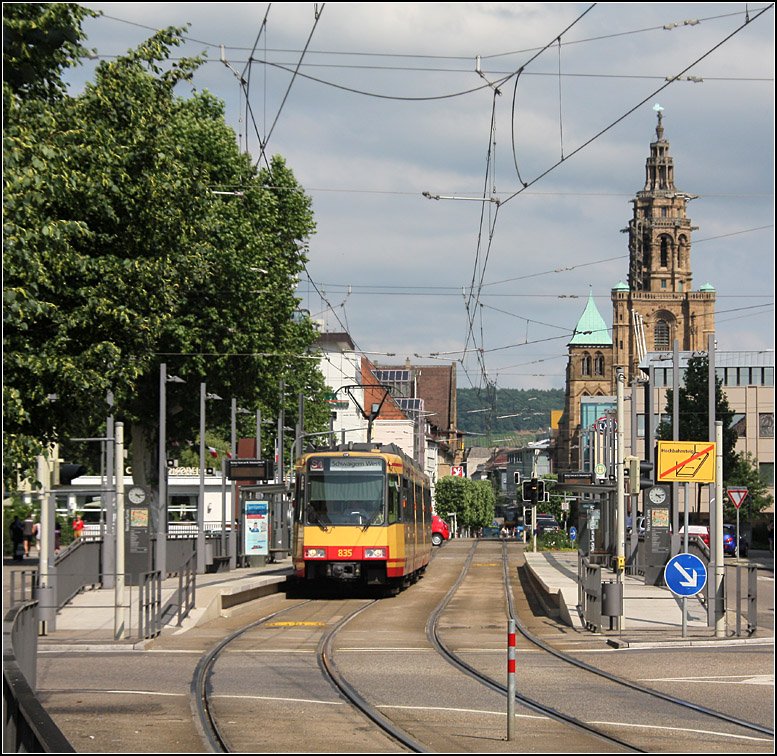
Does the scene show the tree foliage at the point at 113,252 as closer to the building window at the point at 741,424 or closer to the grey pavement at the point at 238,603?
the grey pavement at the point at 238,603

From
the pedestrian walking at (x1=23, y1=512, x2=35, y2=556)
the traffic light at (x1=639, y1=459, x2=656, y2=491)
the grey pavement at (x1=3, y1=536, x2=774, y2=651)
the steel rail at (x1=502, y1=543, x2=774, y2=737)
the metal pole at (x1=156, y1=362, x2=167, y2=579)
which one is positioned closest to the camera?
the steel rail at (x1=502, y1=543, x2=774, y2=737)

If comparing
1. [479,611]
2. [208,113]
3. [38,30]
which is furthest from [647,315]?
[38,30]

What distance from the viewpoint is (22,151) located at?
1580 centimetres

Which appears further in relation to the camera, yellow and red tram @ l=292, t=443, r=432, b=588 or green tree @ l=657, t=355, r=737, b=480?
green tree @ l=657, t=355, r=737, b=480

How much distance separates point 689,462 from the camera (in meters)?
24.5

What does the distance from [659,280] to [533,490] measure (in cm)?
13874

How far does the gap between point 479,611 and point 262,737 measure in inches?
735

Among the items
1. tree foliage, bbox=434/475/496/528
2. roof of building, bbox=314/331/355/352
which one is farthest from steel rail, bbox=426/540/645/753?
roof of building, bbox=314/331/355/352

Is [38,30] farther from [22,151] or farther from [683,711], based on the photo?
[683,711]

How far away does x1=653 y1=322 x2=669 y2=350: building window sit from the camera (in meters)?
181

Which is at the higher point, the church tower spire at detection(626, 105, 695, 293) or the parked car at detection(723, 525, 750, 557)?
the church tower spire at detection(626, 105, 695, 293)

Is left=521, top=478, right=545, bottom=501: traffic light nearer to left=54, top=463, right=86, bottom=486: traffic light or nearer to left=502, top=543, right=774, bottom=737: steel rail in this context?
left=502, top=543, right=774, bottom=737: steel rail

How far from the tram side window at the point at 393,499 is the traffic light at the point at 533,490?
17305mm

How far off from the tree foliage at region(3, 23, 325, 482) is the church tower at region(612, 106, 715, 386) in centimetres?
14081
